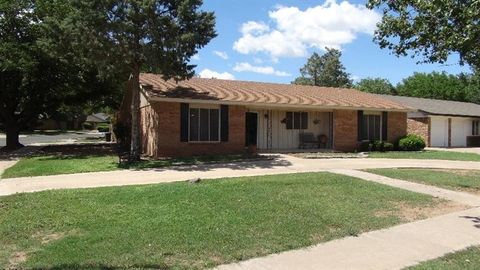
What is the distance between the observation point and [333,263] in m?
6.26

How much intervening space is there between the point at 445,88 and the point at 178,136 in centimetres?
5433

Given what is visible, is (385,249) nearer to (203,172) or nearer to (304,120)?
(203,172)

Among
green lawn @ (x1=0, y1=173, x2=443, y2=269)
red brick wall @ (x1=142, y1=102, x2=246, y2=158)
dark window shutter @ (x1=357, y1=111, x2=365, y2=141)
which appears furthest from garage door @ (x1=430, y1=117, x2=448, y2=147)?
green lawn @ (x1=0, y1=173, x2=443, y2=269)

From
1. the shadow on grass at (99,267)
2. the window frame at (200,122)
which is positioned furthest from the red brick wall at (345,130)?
the shadow on grass at (99,267)

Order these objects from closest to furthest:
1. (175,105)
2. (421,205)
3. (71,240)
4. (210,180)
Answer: (71,240) → (421,205) → (210,180) → (175,105)

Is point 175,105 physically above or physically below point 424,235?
above

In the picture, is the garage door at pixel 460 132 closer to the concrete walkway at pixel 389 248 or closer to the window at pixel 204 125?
the window at pixel 204 125

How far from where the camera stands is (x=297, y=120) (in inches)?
1003

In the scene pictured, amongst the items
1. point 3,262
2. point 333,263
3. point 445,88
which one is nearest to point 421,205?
point 333,263

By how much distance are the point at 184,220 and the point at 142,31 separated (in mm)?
11471

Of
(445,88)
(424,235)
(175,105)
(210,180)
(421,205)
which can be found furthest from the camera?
(445,88)

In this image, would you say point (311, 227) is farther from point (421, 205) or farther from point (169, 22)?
point (169, 22)

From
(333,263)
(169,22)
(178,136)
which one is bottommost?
(333,263)

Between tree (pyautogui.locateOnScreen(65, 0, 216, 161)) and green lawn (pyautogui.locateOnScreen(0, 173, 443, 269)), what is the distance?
7.27 m
